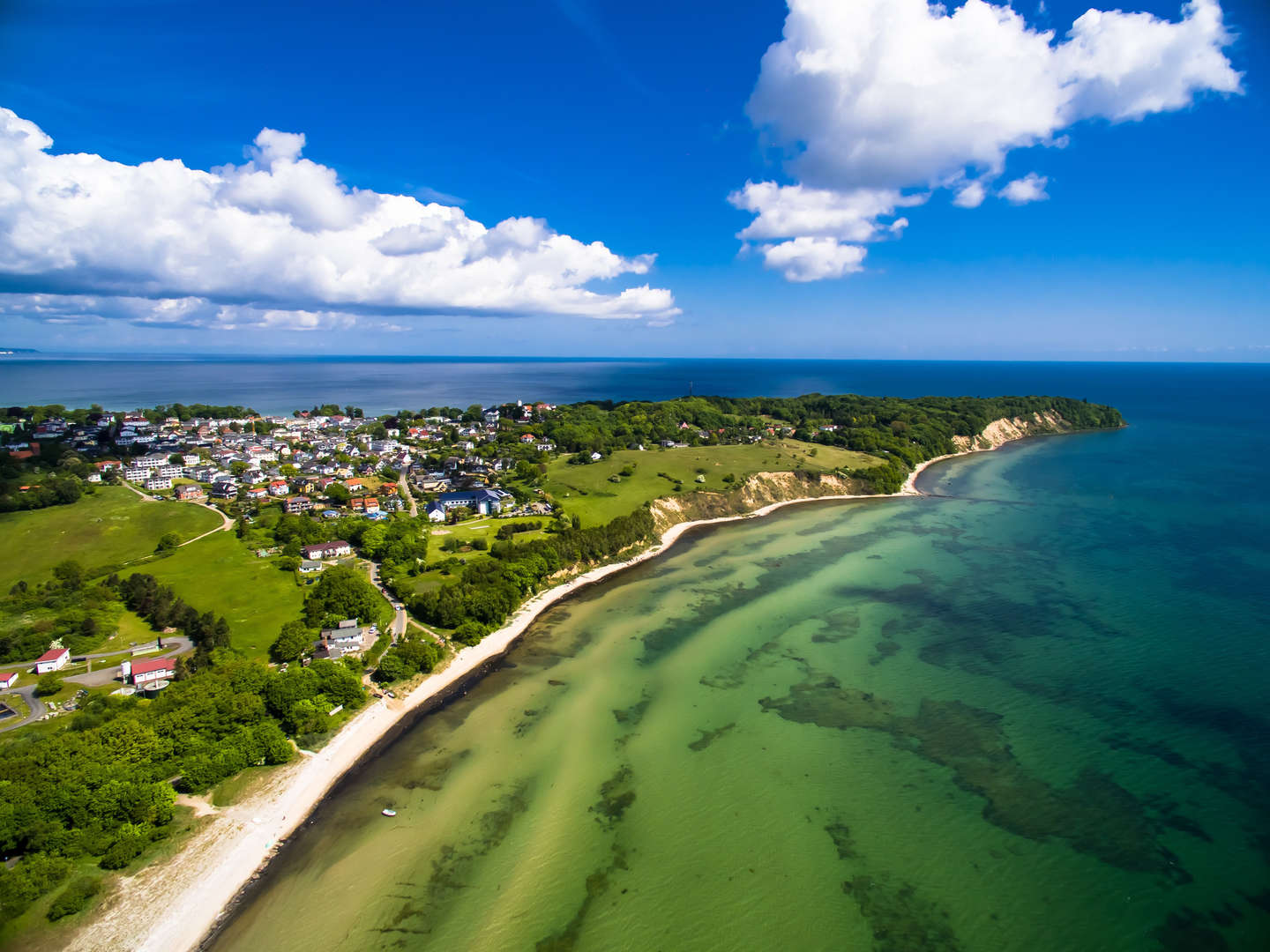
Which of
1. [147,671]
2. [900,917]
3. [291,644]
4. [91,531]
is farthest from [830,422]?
[91,531]

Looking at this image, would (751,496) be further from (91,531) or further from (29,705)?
(91,531)

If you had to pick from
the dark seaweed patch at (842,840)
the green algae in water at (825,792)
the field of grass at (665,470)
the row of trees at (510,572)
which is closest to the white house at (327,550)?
the row of trees at (510,572)

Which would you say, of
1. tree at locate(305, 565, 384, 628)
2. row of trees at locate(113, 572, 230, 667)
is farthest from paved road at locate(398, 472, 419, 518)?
row of trees at locate(113, 572, 230, 667)

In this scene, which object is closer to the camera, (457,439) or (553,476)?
(553,476)

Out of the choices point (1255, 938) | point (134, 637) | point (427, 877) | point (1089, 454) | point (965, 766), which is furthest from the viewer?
point (1089, 454)

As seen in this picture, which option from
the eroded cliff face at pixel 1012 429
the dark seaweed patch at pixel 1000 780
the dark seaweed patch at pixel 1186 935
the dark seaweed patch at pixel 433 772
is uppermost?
the eroded cliff face at pixel 1012 429

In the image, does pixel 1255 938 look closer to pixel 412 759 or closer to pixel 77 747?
pixel 412 759

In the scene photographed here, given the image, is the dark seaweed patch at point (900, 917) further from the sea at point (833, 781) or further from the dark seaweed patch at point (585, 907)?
the dark seaweed patch at point (585, 907)

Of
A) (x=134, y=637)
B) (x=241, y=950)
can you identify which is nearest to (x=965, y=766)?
(x=241, y=950)
